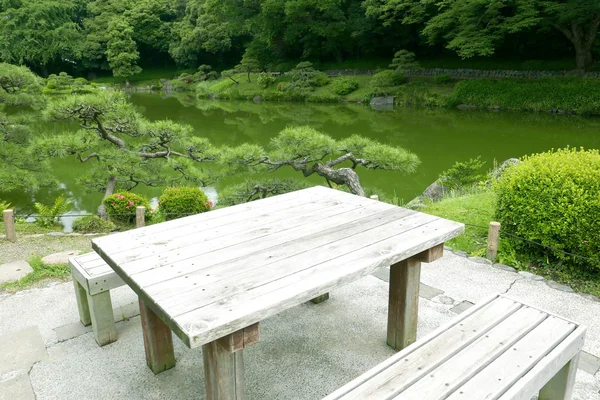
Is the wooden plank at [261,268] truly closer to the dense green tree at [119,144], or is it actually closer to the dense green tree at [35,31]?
the dense green tree at [119,144]

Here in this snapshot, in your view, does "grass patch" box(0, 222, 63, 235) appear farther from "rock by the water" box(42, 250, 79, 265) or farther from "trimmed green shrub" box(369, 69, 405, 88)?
"trimmed green shrub" box(369, 69, 405, 88)

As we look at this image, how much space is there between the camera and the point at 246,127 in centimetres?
1454

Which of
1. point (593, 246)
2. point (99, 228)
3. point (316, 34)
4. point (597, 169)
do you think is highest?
point (316, 34)

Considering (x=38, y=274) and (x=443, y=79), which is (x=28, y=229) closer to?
(x=38, y=274)

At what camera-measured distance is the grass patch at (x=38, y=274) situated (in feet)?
10.8

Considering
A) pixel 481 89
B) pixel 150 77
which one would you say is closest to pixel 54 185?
pixel 481 89

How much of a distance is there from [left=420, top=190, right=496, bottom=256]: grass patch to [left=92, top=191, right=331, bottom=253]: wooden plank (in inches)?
70.5

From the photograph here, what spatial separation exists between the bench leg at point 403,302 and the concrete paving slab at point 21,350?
1.93m

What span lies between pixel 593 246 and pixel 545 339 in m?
1.80

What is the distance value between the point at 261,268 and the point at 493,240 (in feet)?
8.20

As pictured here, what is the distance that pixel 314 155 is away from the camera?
6.01 m

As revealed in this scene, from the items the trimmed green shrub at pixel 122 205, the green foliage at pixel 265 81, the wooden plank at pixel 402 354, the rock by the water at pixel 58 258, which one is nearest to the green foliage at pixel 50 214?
the trimmed green shrub at pixel 122 205

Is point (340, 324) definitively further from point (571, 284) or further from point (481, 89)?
point (481, 89)

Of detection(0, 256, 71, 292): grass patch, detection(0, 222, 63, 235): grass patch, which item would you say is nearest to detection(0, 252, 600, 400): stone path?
detection(0, 256, 71, 292): grass patch
